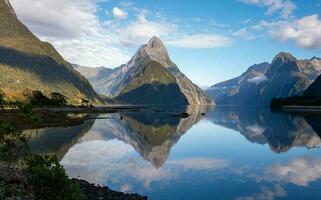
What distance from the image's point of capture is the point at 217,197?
38.6 m

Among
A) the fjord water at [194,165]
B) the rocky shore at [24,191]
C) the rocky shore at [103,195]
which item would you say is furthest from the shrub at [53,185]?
the fjord water at [194,165]

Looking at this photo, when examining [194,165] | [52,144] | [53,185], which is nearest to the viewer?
[53,185]

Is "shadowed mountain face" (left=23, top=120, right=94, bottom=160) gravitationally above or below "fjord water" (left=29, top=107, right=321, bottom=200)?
below

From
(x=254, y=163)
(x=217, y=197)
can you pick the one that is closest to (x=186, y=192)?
(x=217, y=197)

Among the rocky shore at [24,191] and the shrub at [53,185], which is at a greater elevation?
the shrub at [53,185]

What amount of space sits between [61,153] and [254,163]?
34742 millimetres

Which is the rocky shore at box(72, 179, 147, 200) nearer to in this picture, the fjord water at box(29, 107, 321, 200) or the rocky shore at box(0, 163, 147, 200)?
the rocky shore at box(0, 163, 147, 200)

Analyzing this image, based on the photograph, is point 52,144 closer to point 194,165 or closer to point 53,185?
point 194,165

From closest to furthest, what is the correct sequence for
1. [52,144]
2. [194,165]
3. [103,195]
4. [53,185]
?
[53,185] < [103,195] < [194,165] < [52,144]

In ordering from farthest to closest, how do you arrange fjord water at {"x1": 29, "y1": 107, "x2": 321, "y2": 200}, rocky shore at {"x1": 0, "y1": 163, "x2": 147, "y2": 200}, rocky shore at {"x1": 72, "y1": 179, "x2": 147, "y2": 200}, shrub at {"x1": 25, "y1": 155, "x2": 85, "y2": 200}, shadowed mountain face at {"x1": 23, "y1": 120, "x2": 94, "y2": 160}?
shadowed mountain face at {"x1": 23, "y1": 120, "x2": 94, "y2": 160}
fjord water at {"x1": 29, "y1": 107, "x2": 321, "y2": 200}
rocky shore at {"x1": 72, "y1": 179, "x2": 147, "y2": 200}
rocky shore at {"x1": 0, "y1": 163, "x2": 147, "y2": 200}
shrub at {"x1": 25, "y1": 155, "x2": 85, "y2": 200}

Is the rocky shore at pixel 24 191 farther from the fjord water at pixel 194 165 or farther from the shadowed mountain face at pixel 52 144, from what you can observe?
the shadowed mountain face at pixel 52 144

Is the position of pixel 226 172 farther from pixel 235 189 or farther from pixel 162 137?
pixel 162 137

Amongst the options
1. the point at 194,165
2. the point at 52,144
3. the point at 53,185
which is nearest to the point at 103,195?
the point at 53,185

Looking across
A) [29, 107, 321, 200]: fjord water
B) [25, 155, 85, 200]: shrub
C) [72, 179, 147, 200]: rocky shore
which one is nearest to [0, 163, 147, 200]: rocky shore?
[72, 179, 147, 200]: rocky shore
